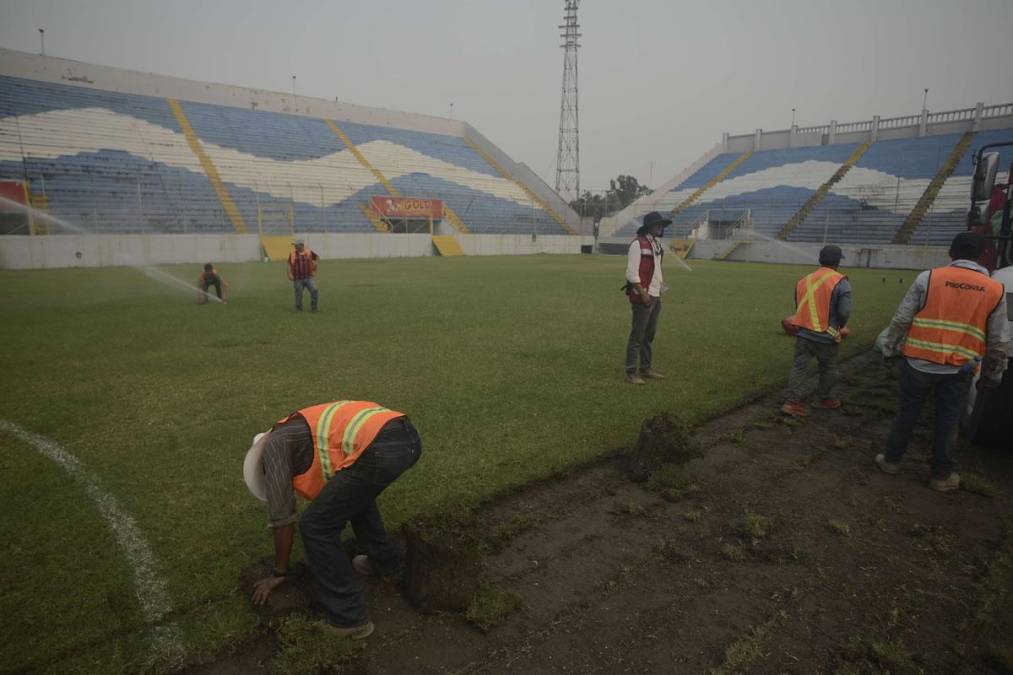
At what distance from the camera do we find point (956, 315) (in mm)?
4582

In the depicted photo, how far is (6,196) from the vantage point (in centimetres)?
2439

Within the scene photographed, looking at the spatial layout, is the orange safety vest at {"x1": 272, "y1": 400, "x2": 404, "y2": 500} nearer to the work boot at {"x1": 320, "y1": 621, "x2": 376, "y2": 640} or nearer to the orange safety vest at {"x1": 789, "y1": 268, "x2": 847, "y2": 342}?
the work boot at {"x1": 320, "y1": 621, "x2": 376, "y2": 640}

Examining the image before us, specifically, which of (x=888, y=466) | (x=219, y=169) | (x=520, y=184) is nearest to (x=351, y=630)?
(x=888, y=466)

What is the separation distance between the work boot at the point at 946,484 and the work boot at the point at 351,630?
4.43 metres

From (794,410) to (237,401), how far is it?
610 centimetres

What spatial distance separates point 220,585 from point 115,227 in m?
29.5

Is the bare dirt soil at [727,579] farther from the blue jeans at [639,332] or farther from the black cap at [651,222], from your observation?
the black cap at [651,222]

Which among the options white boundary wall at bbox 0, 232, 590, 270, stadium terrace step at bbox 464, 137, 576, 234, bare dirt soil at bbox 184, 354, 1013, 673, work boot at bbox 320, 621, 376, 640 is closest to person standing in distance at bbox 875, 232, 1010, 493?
bare dirt soil at bbox 184, 354, 1013, 673

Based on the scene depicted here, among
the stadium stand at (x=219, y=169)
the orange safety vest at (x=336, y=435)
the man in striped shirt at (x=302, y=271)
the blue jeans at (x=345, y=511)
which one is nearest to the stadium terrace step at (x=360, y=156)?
the stadium stand at (x=219, y=169)

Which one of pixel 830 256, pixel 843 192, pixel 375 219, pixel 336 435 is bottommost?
pixel 336 435

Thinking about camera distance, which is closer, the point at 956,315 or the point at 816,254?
the point at 956,315

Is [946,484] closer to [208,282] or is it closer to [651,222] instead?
[651,222]

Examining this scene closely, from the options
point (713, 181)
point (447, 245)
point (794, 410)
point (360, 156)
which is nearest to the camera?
point (794, 410)

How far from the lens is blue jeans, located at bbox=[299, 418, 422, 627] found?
285 cm
